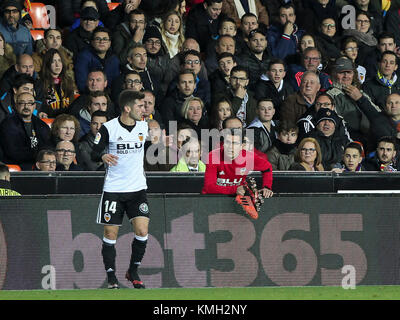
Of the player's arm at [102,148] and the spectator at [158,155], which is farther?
the spectator at [158,155]

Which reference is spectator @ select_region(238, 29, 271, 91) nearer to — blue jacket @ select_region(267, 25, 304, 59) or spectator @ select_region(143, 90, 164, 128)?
blue jacket @ select_region(267, 25, 304, 59)

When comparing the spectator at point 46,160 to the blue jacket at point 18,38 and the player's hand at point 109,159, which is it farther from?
the blue jacket at point 18,38

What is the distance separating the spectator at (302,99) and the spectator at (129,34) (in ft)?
8.20

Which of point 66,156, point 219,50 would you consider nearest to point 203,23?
point 219,50

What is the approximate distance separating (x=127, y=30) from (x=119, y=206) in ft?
18.0

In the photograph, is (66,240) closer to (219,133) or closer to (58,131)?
(58,131)

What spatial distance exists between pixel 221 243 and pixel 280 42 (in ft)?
20.4

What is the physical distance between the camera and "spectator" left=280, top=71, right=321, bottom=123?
13.4 metres

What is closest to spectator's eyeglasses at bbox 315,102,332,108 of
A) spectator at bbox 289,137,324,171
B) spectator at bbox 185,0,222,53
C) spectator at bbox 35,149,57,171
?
spectator at bbox 289,137,324,171

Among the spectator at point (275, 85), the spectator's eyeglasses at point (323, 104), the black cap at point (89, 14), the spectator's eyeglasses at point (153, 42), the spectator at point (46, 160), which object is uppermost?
the black cap at point (89, 14)

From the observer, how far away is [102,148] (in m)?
9.22

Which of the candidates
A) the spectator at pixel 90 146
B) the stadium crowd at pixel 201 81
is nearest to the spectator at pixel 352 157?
the stadium crowd at pixel 201 81

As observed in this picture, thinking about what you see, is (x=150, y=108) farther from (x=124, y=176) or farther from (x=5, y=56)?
(x=124, y=176)

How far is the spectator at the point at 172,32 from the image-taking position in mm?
14328
